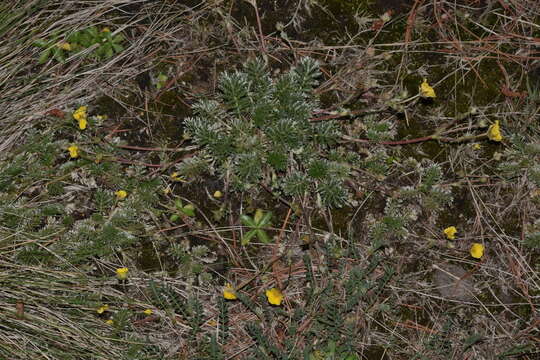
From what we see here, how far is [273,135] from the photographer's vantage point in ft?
10.6

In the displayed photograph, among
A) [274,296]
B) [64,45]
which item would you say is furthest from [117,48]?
[274,296]

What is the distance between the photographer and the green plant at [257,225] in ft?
10.8

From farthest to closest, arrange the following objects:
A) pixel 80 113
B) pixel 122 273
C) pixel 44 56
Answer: pixel 44 56 < pixel 80 113 < pixel 122 273

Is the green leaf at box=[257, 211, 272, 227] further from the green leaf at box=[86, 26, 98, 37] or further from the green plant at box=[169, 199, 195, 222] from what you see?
the green leaf at box=[86, 26, 98, 37]

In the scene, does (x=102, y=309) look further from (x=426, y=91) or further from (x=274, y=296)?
(x=426, y=91)

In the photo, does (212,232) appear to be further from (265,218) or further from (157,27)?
(157,27)

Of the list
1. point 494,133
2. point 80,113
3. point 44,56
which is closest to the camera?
point 494,133

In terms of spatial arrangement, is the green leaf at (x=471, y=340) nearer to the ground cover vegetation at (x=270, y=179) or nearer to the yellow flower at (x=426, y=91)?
the ground cover vegetation at (x=270, y=179)

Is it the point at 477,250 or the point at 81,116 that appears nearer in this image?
the point at 477,250

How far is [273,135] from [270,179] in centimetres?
25

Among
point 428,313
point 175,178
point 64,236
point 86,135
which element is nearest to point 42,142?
point 86,135

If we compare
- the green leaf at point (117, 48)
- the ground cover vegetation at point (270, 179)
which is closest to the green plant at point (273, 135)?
the ground cover vegetation at point (270, 179)

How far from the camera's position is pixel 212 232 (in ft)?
11.0

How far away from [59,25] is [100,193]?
99cm
